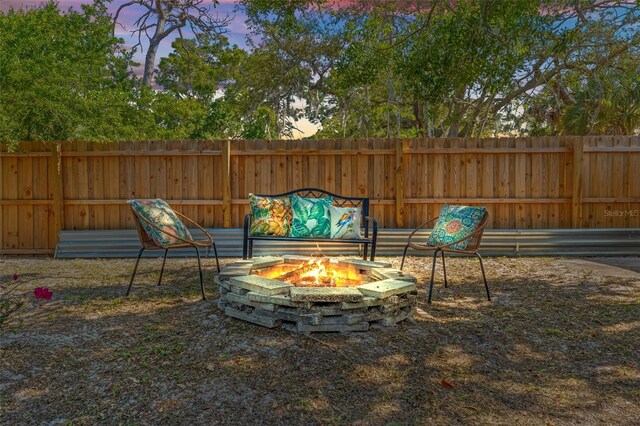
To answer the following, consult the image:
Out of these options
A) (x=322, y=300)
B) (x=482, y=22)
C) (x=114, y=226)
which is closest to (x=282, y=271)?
(x=322, y=300)

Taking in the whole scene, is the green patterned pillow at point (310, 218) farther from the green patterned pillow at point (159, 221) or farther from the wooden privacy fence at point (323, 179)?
the wooden privacy fence at point (323, 179)

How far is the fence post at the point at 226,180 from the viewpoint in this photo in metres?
7.66

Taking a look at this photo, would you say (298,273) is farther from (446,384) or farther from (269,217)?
(446,384)

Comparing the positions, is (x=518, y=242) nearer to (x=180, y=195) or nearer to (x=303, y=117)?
(x=180, y=195)

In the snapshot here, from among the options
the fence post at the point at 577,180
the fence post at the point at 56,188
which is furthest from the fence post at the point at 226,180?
the fence post at the point at 577,180

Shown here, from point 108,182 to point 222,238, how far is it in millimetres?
1983

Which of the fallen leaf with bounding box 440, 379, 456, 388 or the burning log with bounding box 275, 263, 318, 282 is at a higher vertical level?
the burning log with bounding box 275, 263, 318, 282

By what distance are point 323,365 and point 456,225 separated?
95.3 inches

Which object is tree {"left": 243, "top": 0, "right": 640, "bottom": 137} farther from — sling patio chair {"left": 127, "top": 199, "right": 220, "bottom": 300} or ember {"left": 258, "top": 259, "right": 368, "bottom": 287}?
sling patio chair {"left": 127, "top": 199, "right": 220, "bottom": 300}

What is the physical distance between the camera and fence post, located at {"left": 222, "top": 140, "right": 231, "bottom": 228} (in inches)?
302

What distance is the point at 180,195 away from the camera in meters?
7.79

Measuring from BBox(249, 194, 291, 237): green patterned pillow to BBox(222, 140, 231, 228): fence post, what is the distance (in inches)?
81.2

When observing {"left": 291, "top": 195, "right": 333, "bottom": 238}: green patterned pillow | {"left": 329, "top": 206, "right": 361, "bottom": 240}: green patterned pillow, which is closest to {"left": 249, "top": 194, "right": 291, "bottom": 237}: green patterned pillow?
{"left": 291, "top": 195, "right": 333, "bottom": 238}: green patterned pillow

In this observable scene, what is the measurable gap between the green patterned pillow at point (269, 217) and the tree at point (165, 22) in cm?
781
